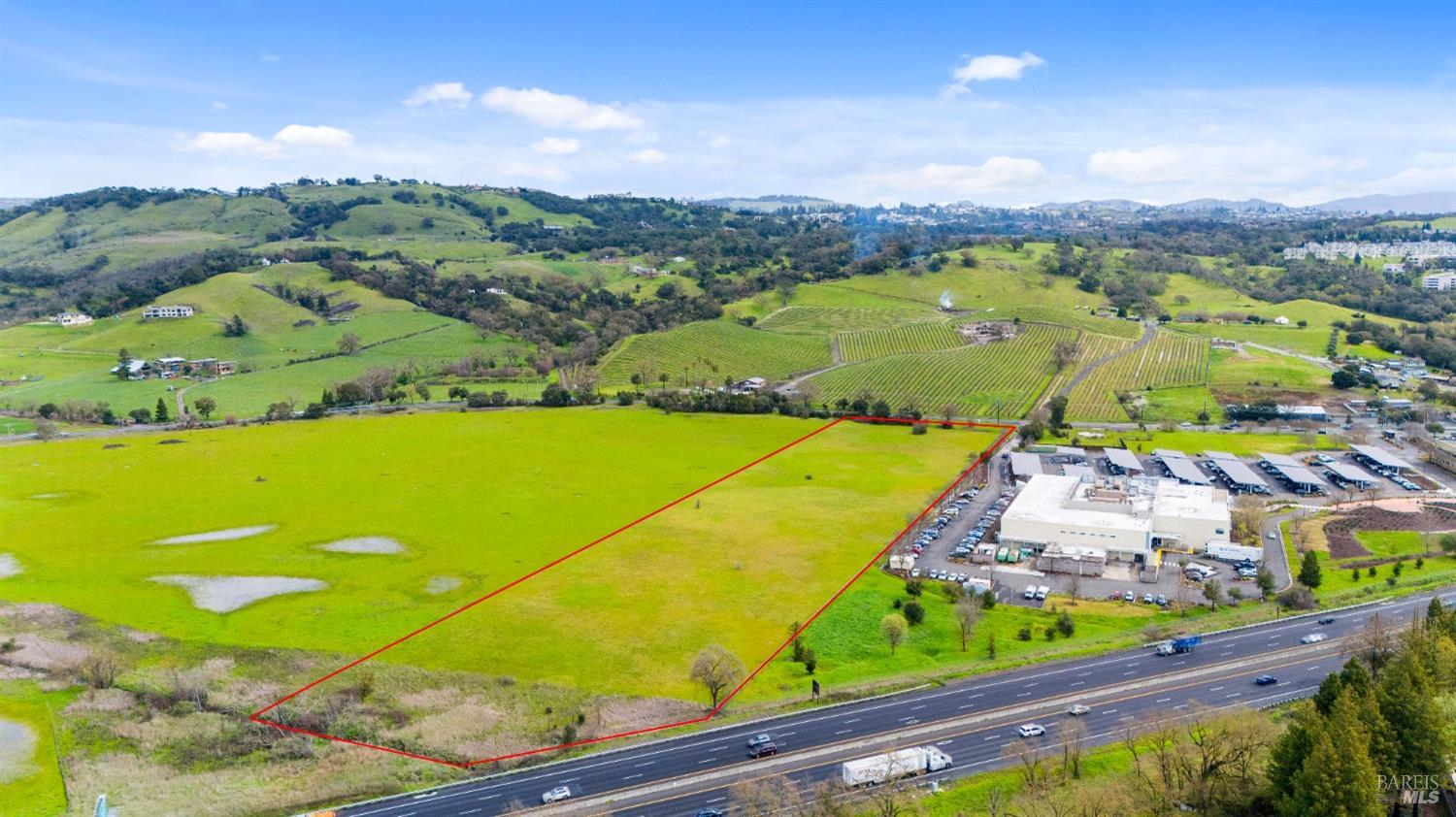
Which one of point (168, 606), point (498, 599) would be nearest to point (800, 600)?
point (498, 599)

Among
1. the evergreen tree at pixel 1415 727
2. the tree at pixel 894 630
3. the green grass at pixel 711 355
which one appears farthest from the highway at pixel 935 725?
the green grass at pixel 711 355

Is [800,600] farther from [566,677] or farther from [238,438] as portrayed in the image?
[238,438]

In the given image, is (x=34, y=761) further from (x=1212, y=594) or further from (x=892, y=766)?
(x=1212, y=594)

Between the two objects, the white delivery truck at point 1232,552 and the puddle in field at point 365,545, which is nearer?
the white delivery truck at point 1232,552

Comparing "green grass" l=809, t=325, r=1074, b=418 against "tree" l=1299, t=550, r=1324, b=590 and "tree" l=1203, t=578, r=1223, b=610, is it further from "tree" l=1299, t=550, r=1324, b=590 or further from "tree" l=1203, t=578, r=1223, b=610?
"tree" l=1203, t=578, r=1223, b=610

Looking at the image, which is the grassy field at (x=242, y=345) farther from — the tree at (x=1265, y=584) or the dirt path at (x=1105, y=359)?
the tree at (x=1265, y=584)

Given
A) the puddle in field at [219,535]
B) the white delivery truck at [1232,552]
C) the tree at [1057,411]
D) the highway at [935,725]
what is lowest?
the highway at [935,725]
